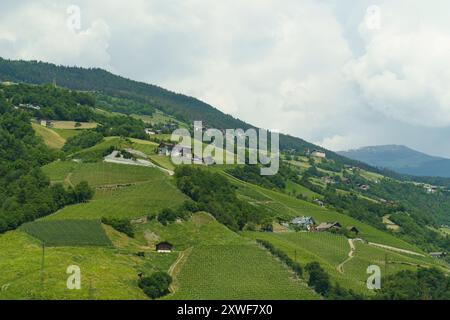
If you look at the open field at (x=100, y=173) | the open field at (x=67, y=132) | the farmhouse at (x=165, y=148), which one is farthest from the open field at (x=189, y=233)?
the open field at (x=67, y=132)

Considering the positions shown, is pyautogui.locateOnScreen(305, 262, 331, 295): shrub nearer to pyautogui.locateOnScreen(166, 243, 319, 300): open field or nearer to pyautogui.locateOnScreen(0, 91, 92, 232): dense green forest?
pyautogui.locateOnScreen(166, 243, 319, 300): open field

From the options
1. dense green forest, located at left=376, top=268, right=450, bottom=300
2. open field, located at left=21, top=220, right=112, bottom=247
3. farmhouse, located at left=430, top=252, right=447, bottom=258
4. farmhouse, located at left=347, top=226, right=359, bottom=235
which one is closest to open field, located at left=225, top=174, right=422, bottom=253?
farmhouse, located at left=347, top=226, right=359, bottom=235

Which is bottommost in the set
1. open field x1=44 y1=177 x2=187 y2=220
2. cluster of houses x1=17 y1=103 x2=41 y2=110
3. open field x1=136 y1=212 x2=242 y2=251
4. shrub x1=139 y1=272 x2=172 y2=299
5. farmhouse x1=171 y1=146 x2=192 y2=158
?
shrub x1=139 y1=272 x2=172 y2=299

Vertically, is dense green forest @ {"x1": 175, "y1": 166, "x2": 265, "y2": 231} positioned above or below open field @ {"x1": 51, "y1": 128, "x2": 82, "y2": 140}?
below

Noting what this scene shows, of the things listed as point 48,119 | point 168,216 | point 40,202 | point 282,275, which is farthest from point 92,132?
point 282,275

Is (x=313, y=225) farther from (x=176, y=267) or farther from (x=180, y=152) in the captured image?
(x=176, y=267)

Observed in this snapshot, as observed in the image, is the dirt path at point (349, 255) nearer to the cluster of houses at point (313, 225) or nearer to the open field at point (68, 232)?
the cluster of houses at point (313, 225)
